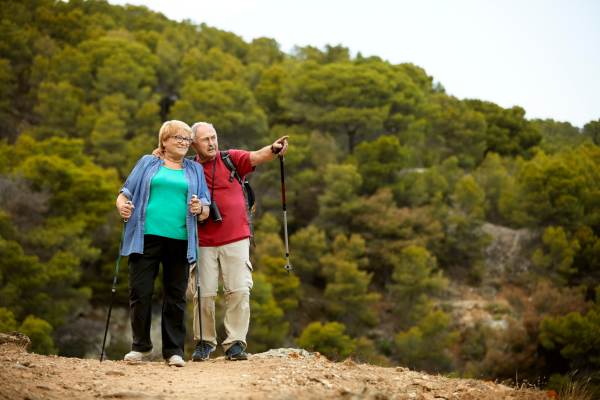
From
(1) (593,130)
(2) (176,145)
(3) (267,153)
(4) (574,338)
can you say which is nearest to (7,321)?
(2) (176,145)

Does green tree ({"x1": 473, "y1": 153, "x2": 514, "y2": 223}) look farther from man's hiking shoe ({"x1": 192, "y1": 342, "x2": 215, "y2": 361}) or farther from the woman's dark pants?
the woman's dark pants

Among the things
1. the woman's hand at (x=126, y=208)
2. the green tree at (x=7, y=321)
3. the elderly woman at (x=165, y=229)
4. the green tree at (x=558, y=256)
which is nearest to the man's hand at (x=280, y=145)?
the elderly woman at (x=165, y=229)

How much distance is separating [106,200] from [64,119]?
35.4 ft

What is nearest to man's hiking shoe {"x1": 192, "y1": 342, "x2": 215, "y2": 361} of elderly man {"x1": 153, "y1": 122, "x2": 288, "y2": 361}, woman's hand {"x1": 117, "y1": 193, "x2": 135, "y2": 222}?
elderly man {"x1": 153, "y1": 122, "x2": 288, "y2": 361}

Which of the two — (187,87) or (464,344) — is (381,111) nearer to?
(187,87)

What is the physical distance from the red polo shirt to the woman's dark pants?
30cm

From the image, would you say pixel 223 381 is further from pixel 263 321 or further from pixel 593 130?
pixel 593 130

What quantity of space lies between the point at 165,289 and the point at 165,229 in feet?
1.64

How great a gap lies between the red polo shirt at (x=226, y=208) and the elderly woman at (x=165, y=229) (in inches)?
8.5

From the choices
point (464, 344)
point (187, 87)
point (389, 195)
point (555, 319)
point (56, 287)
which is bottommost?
point (464, 344)

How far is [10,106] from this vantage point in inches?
1382

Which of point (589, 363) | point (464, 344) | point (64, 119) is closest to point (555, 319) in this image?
point (589, 363)

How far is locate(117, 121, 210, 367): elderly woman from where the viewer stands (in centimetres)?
430

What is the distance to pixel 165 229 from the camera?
14.2ft
